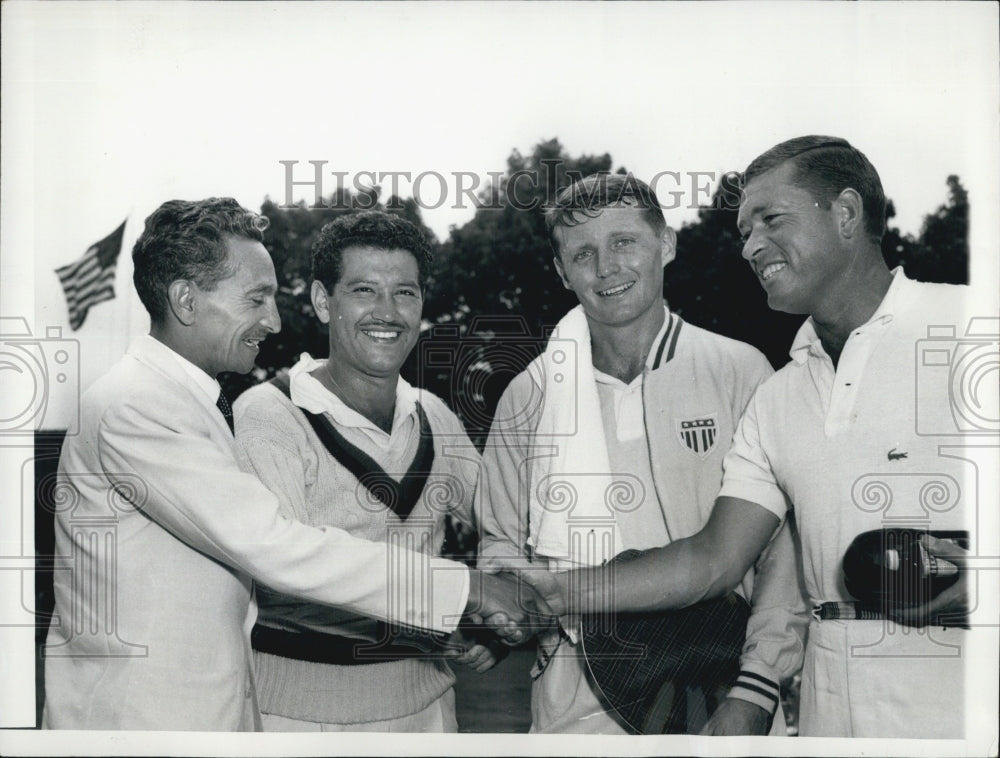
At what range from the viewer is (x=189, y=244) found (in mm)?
3723

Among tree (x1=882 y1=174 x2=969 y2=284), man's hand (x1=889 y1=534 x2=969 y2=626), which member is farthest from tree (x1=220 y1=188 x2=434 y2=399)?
man's hand (x1=889 y1=534 x2=969 y2=626)

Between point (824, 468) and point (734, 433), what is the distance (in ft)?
1.05

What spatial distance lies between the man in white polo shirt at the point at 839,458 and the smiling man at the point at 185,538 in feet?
2.42

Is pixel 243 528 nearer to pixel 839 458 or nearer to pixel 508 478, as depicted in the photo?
pixel 508 478

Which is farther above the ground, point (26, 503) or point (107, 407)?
point (107, 407)

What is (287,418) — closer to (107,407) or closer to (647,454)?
(107,407)

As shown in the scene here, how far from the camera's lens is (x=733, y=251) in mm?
3691

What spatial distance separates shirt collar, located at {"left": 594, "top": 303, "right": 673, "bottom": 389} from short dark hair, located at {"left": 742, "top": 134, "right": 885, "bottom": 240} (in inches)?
21.3

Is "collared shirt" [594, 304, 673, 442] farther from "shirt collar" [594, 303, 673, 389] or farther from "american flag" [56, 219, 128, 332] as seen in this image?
"american flag" [56, 219, 128, 332]

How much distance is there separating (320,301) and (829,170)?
6.01ft

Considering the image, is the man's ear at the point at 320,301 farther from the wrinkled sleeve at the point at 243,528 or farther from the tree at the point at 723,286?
the tree at the point at 723,286

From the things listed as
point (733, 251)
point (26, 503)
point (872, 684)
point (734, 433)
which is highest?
point (733, 251)

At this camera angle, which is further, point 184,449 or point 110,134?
point 110,134

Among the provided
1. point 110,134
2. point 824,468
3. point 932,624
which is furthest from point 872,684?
point 110,134
